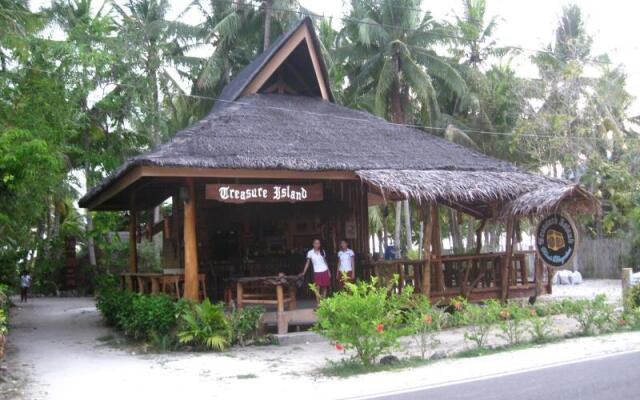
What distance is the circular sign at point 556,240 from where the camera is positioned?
1413cm

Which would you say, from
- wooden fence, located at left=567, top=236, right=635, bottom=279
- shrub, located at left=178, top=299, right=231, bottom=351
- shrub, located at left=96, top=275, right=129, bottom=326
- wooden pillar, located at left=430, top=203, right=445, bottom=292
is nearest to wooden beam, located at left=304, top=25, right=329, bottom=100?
wooden pillar, located at left=430, top=203, right=445, bottom=292

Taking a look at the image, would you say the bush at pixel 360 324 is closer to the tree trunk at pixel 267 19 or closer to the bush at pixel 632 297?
the bush at pixel 632 297

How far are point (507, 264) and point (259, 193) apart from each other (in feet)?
21.7

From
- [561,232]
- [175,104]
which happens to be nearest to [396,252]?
[175,104]

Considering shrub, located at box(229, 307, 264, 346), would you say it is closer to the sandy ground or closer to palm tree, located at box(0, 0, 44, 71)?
the sandy ground

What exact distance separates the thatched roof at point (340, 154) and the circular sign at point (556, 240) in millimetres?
405

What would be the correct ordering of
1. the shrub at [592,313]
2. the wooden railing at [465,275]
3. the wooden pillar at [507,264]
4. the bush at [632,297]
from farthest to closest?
the wooden pillar at [507,264] < the wooden railing at [465,275] < the bush at [632,297] < the shrub at [592,313]

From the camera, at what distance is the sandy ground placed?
882 cm

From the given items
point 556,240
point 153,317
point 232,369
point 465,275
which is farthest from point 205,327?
point 556,240

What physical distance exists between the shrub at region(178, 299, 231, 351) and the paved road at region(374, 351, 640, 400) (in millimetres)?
4798

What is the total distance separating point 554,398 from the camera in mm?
7379

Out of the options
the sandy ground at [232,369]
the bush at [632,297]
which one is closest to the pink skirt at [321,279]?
the sandy ground at [232,369]

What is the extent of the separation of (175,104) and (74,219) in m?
12.1

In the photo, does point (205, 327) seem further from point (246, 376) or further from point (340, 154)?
point (340, 154)
